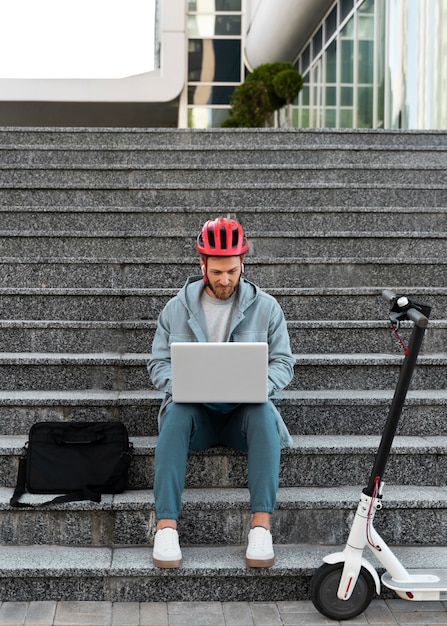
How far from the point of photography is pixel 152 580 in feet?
12.0

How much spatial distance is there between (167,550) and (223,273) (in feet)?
4.08

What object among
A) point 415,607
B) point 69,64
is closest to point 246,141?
point 415,607

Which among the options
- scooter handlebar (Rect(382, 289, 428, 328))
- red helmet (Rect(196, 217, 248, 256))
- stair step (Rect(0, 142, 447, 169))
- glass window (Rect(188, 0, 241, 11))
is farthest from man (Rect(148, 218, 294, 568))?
glass window (Rect(188, 0, 241, 11))

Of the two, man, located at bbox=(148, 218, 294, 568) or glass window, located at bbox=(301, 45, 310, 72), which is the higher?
glass window, located at bbox=(301, 45, 310, 72)

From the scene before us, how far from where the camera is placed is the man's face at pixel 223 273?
4.02 metres

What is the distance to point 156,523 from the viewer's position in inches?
153

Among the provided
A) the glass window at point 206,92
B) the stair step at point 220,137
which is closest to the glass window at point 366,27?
the stair step at point 220,137

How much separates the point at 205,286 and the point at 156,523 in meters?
1.12

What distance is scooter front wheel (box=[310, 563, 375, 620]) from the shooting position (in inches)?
135

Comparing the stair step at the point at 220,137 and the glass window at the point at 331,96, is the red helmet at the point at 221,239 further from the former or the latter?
the glass window at the point at 331,96

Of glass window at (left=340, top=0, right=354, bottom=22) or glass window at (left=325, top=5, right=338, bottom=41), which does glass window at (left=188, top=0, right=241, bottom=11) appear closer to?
glass window at (left=325, top=5, right=338, bottom=41)

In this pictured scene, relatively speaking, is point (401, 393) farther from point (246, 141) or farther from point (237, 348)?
point (246, 141)

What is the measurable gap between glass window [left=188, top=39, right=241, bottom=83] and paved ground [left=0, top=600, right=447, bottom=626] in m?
17.4

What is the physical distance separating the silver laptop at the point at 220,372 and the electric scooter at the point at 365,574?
0.57 metres
